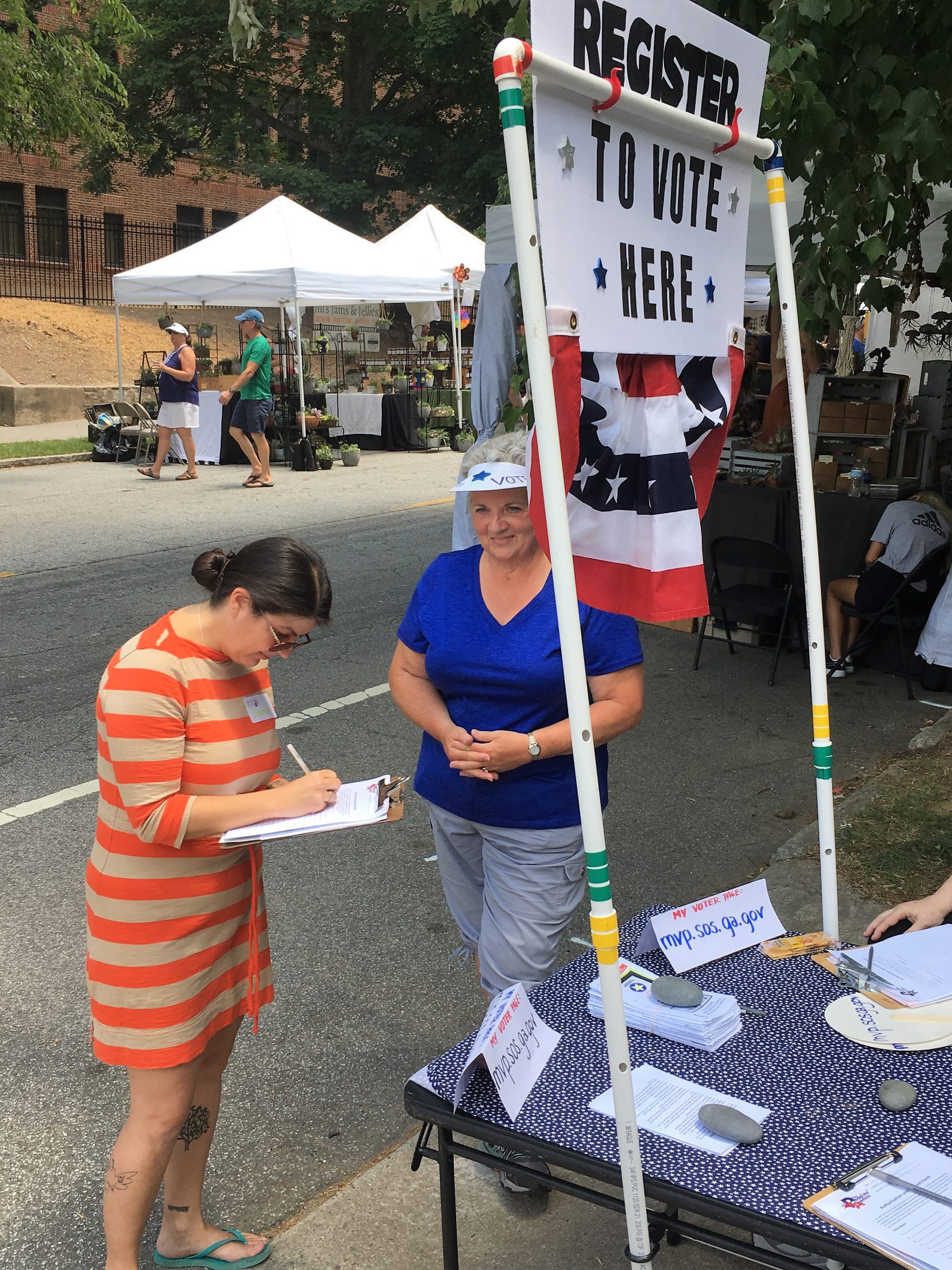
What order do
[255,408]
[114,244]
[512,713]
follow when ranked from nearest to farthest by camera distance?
[512,713], [255,408], [114,244]

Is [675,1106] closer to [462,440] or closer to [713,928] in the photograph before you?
[713,928]

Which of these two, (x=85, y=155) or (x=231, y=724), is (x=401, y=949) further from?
(x=85, y=155)

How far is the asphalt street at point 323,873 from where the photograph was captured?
3.19 metres

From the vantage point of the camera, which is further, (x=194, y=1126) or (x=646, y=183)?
(x=194, y=1126)

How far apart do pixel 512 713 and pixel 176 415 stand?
14388mm

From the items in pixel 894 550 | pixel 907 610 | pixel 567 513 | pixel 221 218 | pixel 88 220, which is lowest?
pixel 907 610

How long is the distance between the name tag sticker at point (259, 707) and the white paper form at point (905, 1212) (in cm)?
145

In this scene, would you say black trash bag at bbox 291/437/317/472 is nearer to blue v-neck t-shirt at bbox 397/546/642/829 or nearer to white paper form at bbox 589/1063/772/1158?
blue v-neck t-shirt at bbox 397/546/642/829

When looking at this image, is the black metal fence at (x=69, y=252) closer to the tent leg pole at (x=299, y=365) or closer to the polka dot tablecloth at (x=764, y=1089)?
the tent leg pole at (x=299, y=365)

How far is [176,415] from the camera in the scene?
53.4 feet

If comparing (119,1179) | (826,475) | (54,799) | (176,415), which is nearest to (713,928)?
(119,1179)

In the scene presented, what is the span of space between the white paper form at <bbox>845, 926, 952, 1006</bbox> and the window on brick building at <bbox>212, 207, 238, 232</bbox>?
1629 inches

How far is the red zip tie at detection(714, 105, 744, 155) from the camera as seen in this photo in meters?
2.34

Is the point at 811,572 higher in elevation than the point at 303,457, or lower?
lower
